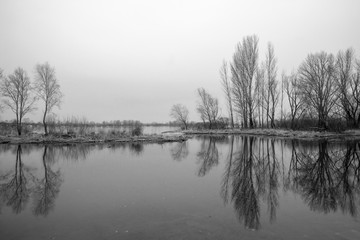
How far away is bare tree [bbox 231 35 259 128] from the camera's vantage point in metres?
42.3

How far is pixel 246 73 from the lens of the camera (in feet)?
141

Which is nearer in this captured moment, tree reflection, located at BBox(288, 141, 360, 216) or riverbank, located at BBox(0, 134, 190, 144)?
tree reflection, located at BBox(288, 141, 360, 216)

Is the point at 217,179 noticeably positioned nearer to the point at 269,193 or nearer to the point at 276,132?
the point at 269,193

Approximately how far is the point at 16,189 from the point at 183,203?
586 centimetres

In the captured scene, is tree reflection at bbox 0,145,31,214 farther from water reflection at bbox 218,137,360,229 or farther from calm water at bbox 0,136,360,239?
water reflection at bbox 218,137,360,229

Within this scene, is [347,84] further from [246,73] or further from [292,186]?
[292,186]

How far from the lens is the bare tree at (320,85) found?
114 feet

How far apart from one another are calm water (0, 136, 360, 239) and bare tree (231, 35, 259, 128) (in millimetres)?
33627

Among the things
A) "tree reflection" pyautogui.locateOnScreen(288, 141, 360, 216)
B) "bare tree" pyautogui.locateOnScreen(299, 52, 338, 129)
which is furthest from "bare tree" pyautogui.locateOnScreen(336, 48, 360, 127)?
"tree reflection" pyautogui.locateOnScreen(288, 141, 360, 216)

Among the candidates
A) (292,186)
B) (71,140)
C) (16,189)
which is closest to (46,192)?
(16,189)

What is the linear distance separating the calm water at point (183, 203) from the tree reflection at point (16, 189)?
0.03 m

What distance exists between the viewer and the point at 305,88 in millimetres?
37281

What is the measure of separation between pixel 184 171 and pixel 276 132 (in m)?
27.1

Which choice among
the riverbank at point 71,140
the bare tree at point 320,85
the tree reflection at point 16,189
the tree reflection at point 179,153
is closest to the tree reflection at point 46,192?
the tree reflection at point 16,189
